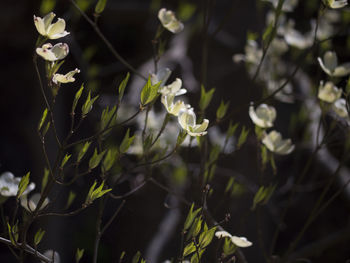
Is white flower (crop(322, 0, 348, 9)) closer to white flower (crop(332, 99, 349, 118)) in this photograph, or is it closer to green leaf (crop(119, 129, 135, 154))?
white flower (crop(332, 99, 349, 118))

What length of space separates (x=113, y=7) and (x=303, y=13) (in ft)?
2.76

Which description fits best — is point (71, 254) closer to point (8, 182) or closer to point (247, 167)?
point (247, 167)

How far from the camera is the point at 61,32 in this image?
60 cm

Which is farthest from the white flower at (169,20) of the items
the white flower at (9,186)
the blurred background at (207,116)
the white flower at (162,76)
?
the blurred background at (207,116)

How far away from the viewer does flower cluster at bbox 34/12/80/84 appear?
0.56m

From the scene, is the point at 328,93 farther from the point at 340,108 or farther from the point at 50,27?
the point at 50,27

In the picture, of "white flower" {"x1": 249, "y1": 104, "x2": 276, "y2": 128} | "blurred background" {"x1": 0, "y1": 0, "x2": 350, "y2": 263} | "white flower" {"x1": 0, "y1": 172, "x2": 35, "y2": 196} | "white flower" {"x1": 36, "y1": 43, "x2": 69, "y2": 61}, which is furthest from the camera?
"blurred background" {"x1": 0, "y1": 0, "x2": 350, "y2": 263}

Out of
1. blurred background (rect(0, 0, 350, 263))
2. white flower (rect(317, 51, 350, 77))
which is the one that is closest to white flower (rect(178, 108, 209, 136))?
white flower (rect(317, 51, 350, 77))

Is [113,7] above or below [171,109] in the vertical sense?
below

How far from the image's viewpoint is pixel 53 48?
578mm

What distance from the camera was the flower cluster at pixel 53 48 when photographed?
564 millimetres

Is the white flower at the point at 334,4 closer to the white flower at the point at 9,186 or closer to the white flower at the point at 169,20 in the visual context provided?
the white flower at the point at 169,20

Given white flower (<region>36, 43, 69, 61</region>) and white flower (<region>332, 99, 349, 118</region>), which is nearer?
white flower (<region>36, 43, 69, 61</region>)

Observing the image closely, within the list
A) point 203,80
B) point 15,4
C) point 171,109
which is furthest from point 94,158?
point 15,4
